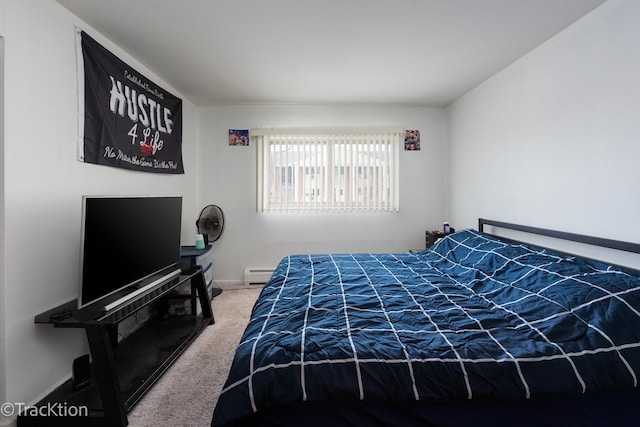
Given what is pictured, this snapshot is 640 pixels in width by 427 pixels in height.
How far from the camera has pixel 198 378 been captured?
1961 millimetres

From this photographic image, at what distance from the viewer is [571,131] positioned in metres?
2.04

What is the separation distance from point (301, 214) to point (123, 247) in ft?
7.66

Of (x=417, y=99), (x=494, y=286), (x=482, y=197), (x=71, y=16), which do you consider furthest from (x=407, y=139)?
(x=71, y=16)

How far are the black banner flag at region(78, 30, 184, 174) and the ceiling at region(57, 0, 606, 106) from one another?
222mm

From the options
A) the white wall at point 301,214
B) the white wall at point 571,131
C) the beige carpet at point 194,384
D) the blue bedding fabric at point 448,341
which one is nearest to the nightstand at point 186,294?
the beige carpet at point 194,384

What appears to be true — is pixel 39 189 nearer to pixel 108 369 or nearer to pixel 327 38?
pixel 108 369

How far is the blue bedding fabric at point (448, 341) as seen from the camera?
1100mm

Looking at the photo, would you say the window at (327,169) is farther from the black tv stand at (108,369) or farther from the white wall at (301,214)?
the black tv stand at (108,369)

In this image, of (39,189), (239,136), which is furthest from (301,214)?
(39,189)

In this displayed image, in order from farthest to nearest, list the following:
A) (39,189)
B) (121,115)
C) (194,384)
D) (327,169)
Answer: (327,169) → (121,115) → (194,384) → (39,189)

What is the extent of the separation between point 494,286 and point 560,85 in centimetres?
164

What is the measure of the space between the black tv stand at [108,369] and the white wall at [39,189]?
13 cm

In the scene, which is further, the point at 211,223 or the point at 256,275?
the point at 256,275

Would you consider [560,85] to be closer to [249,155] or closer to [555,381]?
[555,381]
